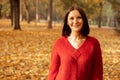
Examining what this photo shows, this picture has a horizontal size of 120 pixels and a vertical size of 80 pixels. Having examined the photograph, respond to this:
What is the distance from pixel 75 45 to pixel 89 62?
240mm

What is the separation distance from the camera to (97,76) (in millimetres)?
3621

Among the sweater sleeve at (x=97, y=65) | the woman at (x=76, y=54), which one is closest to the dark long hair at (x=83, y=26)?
the woman at (x=76, y=54)

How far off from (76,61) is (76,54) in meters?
0.08

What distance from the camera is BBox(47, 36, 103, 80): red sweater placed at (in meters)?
3.51

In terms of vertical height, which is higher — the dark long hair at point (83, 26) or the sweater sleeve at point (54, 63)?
the dark long hair at point (83, 26)

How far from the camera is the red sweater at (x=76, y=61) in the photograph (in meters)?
3.51

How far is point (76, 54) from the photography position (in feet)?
11.5

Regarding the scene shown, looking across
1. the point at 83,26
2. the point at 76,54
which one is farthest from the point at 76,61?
the point at 83,26

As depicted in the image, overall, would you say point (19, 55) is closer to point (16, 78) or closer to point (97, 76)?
point (16, 78)

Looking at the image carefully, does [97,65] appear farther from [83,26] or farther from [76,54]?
[83,26]

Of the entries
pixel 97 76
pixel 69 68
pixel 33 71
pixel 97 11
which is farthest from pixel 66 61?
pixel 97 11

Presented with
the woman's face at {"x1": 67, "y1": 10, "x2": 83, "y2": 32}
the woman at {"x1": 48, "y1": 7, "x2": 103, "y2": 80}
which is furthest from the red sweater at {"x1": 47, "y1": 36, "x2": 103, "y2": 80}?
the woman's face at {"x1": 67, "y1": 10, "x2": 83, "y2": 32}

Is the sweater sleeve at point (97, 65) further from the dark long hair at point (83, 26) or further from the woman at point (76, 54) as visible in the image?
the dark long hair at point (83, 26)

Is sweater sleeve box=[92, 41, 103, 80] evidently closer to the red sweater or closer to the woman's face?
the red sweater
